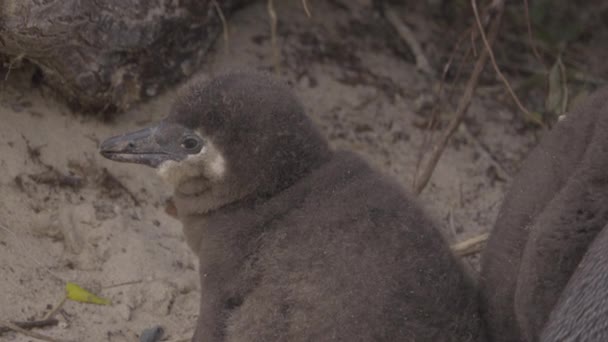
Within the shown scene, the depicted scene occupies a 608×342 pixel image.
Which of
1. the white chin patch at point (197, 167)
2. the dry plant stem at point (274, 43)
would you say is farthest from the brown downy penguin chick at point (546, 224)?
the dry plant stem at point (274, 43)

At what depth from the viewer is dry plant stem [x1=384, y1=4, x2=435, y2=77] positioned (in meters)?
5.28

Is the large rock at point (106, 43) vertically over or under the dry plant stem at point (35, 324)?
over

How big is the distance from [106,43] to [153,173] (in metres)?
0.59

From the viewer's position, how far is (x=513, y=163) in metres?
5.10

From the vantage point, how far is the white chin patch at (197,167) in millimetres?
3204

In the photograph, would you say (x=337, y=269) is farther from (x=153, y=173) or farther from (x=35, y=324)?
(x=153, y=173)

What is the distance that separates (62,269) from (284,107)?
4.05 feet

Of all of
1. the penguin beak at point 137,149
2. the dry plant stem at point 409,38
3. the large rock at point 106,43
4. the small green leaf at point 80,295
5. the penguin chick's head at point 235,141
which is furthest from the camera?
the dry plant stem at point 409,38

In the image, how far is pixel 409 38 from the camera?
5.36 m

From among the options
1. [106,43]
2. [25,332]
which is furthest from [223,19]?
[25,332]

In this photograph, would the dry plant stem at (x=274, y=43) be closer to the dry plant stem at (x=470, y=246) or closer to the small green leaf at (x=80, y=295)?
the dry plant stem at (x=470, y=246)

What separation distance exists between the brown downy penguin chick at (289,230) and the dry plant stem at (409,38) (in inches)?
81.8

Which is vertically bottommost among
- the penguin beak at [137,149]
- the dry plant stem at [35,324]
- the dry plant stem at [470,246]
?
the dry plant stem at [470,246]

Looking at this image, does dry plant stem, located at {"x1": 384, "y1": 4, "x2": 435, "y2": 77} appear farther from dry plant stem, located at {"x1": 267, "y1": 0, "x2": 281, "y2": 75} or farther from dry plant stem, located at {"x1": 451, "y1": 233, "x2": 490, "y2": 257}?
dry plant stem, located at {"x1": 451, "y1": 233, "x2": 490, "y2": 257}
